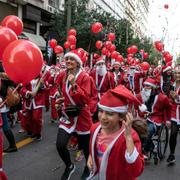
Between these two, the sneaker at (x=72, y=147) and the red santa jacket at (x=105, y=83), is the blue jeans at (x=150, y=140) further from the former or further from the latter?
the red santa jacket at (x=105, y=83)

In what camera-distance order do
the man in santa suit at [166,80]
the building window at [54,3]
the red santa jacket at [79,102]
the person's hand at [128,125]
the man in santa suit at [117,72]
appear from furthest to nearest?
the building window at [54,3], the man in santa suit at [117,72], the man in santa suit at [166,80], the red santa jacket at [79,102], the person's hand at [128,125]

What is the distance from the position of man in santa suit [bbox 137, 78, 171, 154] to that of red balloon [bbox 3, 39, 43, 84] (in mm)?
3117

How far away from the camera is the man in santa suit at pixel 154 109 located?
6418 millimetres

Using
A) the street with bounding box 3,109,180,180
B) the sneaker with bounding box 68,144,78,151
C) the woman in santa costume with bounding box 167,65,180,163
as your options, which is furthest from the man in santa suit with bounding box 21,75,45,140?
the woman in santa costume with bounding box 167,65,180,163

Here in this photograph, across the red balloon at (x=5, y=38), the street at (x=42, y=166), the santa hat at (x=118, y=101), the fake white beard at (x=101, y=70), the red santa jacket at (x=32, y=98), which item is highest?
the red balloon at (x=5, y=38)

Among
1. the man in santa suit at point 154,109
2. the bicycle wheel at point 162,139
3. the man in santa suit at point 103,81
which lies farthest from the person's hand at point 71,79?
the man in santa suit at point 103,81

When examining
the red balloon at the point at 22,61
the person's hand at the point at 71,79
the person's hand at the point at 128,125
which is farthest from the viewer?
the person's hand at the point at 71,79

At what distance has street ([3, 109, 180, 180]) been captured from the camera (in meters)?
5.57

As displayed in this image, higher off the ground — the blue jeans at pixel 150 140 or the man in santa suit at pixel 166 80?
the man in santa suit at pixel 166 80

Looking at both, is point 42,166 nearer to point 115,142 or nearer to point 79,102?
point 79,102

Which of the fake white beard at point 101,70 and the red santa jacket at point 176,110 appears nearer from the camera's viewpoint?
the red santa jacket at point 176,110

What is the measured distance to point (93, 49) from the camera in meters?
25.0

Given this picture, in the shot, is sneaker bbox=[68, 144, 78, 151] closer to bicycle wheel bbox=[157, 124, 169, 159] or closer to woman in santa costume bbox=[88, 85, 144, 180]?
bicycle wheel bbox=[157, 124, 169, 159]

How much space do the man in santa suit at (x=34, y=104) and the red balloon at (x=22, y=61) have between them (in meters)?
4.13
